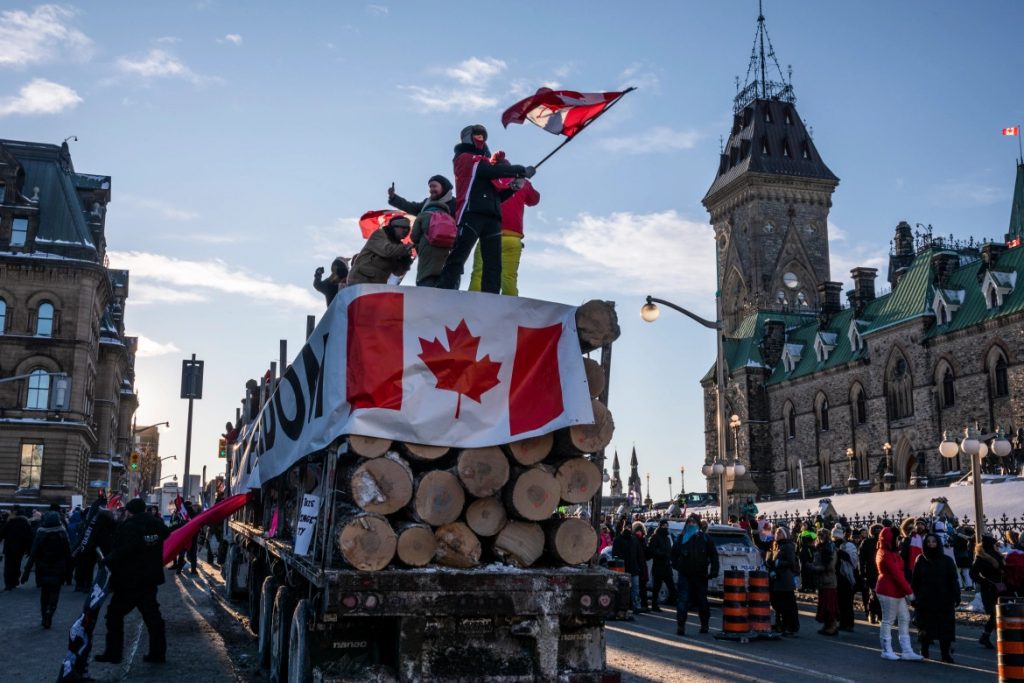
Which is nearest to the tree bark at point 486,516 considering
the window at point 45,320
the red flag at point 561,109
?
the red flag at point 561,109

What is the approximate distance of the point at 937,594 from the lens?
13148 millimetres

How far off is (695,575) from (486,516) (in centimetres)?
1036

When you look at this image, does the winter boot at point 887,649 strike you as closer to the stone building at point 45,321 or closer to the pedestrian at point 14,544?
the pedestrian at point 14,544

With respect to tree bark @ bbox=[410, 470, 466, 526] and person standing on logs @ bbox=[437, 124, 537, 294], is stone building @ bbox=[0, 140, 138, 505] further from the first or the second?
tree bark @ bbox=[410, 470, 466, 526]

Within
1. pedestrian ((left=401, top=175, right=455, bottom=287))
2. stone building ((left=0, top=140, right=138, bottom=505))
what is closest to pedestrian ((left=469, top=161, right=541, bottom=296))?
pedestrian ((left=401, top=175, right=455, bottom=287))

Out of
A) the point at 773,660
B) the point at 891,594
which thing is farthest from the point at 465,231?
the point at 891,594

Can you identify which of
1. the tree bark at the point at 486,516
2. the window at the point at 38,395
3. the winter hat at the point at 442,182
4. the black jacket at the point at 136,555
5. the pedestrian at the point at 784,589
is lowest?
the pedestrian at the point at 784,589

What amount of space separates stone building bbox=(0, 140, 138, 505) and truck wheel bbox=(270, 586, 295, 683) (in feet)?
143

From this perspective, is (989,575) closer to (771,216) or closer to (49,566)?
(49,566)

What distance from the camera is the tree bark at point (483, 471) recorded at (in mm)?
6738

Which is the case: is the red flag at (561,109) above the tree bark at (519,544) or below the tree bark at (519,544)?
above

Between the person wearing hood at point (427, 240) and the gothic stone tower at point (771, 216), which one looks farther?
the gothic stone tower at point (771, 216)

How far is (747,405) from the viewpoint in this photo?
2805 inches

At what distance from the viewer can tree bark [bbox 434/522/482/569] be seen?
6637 mm
